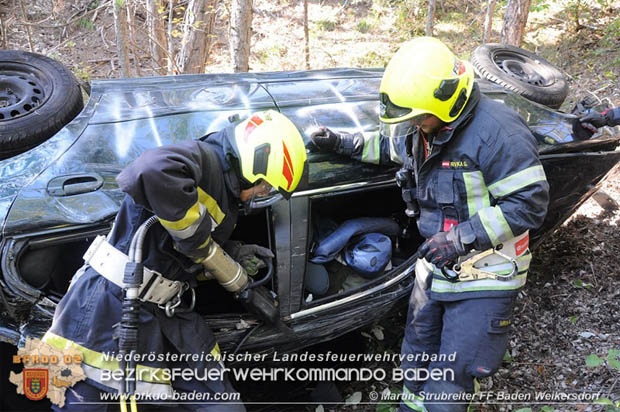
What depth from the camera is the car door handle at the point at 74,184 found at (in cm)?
241

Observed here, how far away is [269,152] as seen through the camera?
219 cm

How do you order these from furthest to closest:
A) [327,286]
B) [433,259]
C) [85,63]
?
[85,63], [327,286], [433,259]

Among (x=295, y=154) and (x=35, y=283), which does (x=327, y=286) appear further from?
(x=35, y=283)

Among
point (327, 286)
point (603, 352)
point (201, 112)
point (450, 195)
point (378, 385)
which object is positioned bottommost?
point (378, 385)

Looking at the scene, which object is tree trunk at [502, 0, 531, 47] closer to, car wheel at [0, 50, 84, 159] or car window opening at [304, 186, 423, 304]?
car window opening at [304, 186, 423, 304]

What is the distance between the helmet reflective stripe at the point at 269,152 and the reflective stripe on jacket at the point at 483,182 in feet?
2.67

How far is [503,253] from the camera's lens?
275 centimetres

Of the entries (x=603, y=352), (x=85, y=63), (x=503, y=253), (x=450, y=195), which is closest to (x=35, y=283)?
(x=450, y=195)

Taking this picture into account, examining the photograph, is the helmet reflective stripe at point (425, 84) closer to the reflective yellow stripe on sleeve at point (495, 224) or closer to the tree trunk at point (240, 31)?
the reflective yellow stripe on sleeve at point (495, 224)

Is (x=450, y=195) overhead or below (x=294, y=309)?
overhead

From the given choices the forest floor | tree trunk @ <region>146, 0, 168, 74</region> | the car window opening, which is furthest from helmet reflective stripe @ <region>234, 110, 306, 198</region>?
tree trunk @ <region>146, 0, 168, 74</region>

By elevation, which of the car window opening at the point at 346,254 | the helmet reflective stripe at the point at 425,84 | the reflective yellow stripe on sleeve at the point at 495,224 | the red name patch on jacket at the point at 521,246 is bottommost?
the car window opening at the point at 346,254

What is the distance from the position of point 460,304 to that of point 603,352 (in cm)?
153

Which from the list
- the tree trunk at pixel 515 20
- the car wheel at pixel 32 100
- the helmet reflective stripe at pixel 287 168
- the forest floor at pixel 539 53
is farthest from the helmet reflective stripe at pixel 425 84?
the tree trunk at pixel 515 20
